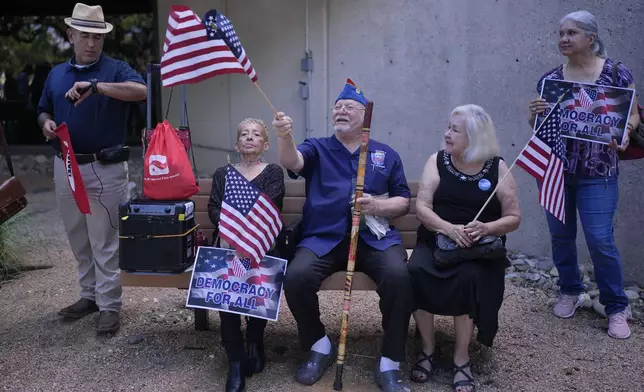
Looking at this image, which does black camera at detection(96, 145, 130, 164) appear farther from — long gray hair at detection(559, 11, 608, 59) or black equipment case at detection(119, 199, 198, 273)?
long gray hair at detection(559, 11, 608, 59)

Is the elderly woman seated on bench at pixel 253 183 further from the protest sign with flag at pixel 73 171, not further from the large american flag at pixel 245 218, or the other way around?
the protest sign with flag at pixel 73 171

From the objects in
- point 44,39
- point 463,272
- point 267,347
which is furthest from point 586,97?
point 44,39

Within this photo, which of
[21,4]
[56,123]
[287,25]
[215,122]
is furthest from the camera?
[21,4]

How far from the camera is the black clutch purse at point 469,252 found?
3.46 metres

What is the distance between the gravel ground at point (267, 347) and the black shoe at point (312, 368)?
1.9 inches

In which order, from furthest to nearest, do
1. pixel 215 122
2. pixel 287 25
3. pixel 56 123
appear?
pixel 215 122
pixel 287 25
pixel 56 123

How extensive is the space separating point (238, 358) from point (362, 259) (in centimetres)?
91

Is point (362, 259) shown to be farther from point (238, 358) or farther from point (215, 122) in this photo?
point (215, 122)

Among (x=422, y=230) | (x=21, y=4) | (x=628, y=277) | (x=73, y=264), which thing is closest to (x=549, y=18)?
(x=628, y=277)

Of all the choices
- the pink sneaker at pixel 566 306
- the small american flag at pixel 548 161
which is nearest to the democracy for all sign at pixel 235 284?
the small american flag at pixel 548 161

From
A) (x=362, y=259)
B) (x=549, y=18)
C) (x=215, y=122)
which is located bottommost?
→ (x=362, y=259)

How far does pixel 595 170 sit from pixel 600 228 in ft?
1.27

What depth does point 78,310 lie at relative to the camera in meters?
4.38

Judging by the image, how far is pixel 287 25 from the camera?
7324 millimetres
